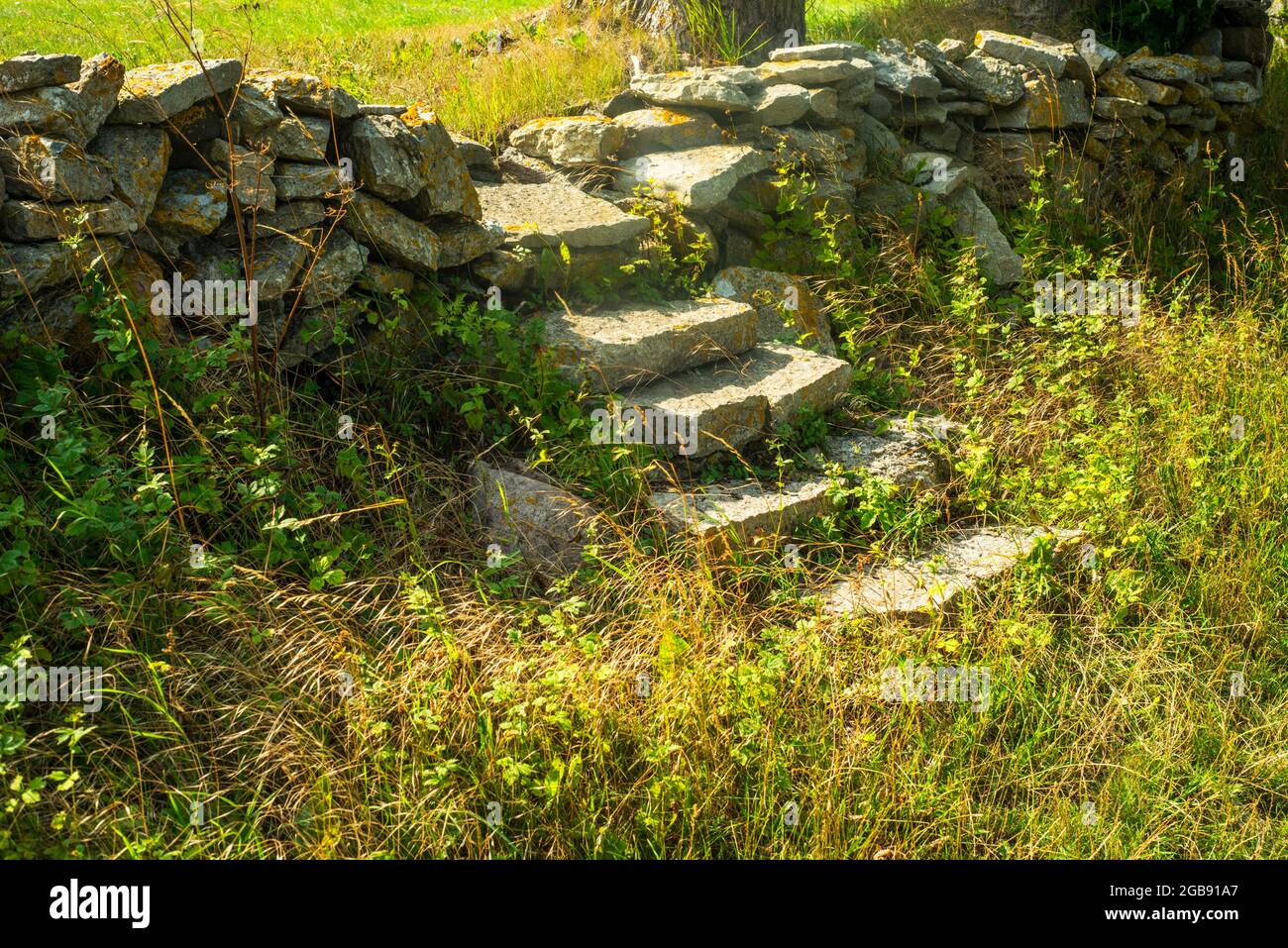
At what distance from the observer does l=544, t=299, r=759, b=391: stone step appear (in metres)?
5.17

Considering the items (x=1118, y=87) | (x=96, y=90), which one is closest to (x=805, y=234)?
(x=1118, y=87)

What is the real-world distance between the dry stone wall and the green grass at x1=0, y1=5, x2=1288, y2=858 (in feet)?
1.13

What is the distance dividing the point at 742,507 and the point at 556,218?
2.02m

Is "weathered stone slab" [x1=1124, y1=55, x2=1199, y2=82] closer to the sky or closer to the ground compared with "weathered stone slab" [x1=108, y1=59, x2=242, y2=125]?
closer to the sky

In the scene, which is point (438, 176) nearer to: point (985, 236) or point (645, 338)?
point (645, 338)

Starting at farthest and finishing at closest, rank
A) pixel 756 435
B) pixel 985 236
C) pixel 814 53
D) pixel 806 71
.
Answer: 1. pixel 985 236
2. pixel 814 53
3. pixel 806 71
4. pixel 756 435

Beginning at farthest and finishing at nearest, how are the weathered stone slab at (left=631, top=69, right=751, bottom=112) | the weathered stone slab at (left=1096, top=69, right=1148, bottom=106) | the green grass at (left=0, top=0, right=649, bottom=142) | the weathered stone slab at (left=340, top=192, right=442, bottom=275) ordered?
the weathered stone slab at (left=1096, top=69, right=1148, bottom=106)
the green grass at (left=0, top=0, right=649, bottom=142)
the weathered stone slab at (left=631, top=69, right=751, bottom=112)
the weathered stone slab at (left=340, top=192, right=442, bottom=275)

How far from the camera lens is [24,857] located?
2971mm

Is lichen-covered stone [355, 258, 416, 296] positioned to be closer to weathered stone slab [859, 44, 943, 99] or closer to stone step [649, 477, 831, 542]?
stone step [649, 477, 831, 542]

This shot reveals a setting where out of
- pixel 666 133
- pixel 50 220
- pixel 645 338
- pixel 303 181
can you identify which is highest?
pixel 666 133

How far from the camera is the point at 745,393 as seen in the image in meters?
5.31

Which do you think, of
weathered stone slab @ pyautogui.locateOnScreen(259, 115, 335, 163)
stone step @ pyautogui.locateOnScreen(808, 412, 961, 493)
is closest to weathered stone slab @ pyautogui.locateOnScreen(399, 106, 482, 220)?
weathered stone slab @ pyautogui.locateOnScreen(259, 115, 335, 163)

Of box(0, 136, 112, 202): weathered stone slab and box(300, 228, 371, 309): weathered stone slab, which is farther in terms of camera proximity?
box(300, 228, 371, 309): weathered stone slab
